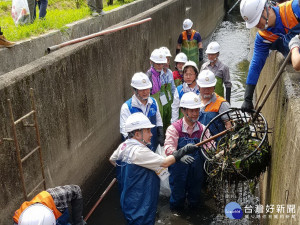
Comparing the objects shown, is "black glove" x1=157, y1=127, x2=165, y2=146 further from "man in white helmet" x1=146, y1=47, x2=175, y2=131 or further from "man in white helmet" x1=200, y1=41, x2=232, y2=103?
"man in white helmet" x1=200, y1=41, x2=232, y2=103

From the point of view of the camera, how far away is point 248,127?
4266 mm

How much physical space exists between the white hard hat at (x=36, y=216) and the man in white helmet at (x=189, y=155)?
2076mm

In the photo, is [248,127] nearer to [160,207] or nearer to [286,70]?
[286,70]

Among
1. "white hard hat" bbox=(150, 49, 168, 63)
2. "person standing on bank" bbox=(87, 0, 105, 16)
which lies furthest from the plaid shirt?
"person standing on bank" bbox=(87, 0, 105, 16)

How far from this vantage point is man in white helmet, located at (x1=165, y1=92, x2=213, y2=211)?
5.48 m

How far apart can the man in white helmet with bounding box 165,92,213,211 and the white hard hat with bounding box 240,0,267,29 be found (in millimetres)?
1578

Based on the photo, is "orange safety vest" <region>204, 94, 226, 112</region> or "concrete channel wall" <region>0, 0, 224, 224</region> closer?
"concrete channel wall" <region>0, 0, 224, 224</region>

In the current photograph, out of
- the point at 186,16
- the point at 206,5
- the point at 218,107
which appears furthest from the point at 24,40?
the point at 206,5

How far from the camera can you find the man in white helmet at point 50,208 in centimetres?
367

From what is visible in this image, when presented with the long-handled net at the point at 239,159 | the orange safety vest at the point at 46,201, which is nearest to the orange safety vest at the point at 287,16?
the long-handled net at the point at 239,159

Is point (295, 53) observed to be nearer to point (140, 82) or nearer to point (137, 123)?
point (137, 123)

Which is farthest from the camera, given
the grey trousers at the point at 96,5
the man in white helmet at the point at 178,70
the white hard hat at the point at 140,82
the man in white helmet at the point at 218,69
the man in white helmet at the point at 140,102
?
the grey trousers at the point at 96,5

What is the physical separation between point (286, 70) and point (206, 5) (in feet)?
55.0

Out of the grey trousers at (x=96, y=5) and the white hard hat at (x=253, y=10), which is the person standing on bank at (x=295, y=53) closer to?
the white hard hat at (x=253, y=10)
